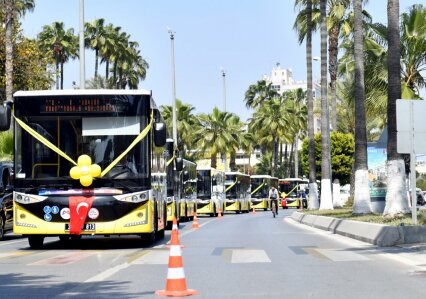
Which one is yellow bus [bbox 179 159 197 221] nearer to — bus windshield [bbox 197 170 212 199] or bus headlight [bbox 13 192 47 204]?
bus windshield [bbox 197 170 212 199]

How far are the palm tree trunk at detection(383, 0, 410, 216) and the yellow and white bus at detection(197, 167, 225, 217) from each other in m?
29.0

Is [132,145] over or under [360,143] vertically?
under

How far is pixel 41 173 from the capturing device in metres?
17.9

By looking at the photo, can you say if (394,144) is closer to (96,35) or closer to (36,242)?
(36,242)

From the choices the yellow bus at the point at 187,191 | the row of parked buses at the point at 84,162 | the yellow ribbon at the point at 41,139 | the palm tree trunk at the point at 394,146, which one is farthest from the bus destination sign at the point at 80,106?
the yellow bus at the point at 187,191

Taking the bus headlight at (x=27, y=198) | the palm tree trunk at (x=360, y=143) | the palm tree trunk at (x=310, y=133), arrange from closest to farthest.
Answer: the bus headlight at (x=27, y=198) → the palm tree trunk at (x=360, y=143) → the palm tree trunk at (x=310, y=133)

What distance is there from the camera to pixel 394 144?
2273cm

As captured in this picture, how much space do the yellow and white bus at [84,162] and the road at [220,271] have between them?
0.72 meters

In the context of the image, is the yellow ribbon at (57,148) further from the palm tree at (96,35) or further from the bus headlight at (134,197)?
the palm tree at (96,35)

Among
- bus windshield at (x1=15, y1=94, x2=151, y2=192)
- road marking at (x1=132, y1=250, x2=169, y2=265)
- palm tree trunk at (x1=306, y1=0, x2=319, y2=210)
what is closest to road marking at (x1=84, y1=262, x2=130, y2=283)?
road marking at (x1=132, y1=250, x2=169, y2=265)

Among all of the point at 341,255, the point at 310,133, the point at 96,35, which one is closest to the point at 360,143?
the point at 341,255

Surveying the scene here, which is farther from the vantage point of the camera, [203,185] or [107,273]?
[203,185]

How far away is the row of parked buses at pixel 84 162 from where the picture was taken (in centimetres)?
1767

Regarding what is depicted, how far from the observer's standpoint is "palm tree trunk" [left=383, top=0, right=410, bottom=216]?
22625 millimetres
